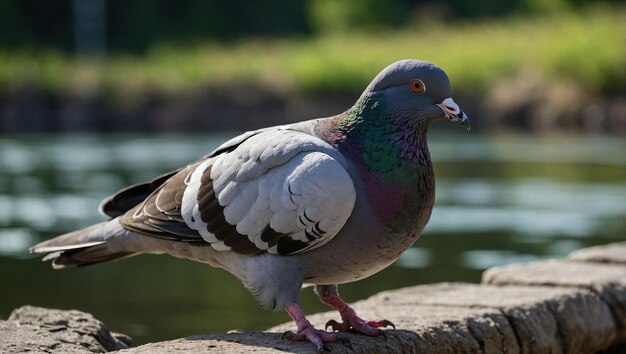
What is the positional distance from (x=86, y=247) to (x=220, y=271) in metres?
3.74

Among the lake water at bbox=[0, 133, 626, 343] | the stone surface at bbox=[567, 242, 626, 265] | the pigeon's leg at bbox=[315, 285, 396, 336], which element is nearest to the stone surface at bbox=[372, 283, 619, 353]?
the pigeon's leg at bbox=[315, 285, 396, 336]

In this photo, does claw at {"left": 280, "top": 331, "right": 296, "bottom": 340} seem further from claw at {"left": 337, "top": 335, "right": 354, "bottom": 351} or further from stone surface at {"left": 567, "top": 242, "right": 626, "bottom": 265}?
stone surface at {"left": 567, "top": 242, "right": 626, "bottom": 265}

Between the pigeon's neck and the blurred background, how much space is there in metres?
2.05

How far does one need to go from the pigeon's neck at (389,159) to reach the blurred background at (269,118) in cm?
205

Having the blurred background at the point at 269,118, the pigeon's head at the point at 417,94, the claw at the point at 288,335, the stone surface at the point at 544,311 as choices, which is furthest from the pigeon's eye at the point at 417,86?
the blurred background at the point at 269,118

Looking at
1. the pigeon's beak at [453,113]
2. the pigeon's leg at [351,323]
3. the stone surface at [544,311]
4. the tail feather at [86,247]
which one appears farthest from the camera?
the stone surface at [544,311]

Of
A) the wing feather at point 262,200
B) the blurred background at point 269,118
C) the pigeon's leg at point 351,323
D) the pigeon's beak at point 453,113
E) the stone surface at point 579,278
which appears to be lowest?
the blurred background at point 269,118

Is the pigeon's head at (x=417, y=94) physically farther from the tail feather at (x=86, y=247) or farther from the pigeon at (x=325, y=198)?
the tail feather at (x=86, y=247)

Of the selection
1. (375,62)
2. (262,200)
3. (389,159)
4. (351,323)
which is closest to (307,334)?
(351,323)

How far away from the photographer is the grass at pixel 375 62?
28.0 m

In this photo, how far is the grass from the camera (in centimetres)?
2805

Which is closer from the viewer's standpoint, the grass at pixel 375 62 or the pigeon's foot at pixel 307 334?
the pigeon's foot at pixel 307 334

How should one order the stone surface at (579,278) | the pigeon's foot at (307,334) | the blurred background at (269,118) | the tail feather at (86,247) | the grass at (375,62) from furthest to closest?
the grass at (375,62) → the blurred background at (269,118) → the stone surface at (579,278) → the tail feather at (86,247) → the pigeon's foot at (307,334)

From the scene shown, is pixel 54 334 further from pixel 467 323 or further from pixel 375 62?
pixel 375 62
